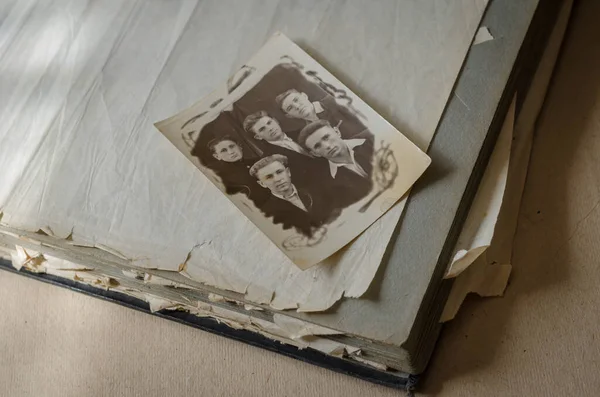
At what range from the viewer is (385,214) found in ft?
2.27

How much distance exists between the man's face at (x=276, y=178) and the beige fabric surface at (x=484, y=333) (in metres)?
0.28

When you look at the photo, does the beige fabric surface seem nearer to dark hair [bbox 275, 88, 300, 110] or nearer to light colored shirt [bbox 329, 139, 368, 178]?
light colored shirt [bbox 329, 139, 368, 178]

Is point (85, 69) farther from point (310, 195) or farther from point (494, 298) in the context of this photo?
point (494, 298)

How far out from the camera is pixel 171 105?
840 mm

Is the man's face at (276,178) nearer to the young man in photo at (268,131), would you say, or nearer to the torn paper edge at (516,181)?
the young man in photo at (268,131)

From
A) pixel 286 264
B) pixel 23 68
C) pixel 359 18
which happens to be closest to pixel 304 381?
pixel 286 264

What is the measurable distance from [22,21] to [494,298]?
34.4 inches

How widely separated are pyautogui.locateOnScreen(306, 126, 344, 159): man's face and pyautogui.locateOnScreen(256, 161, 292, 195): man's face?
0.04m

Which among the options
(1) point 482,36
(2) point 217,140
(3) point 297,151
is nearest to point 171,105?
(2) point 217,140

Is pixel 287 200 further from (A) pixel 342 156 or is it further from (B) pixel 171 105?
(B) pixel 171 105

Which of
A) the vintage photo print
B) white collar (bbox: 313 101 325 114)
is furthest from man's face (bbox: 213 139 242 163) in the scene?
white collar (bbox: 313 101 325 114)

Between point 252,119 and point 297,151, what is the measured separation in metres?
0.08

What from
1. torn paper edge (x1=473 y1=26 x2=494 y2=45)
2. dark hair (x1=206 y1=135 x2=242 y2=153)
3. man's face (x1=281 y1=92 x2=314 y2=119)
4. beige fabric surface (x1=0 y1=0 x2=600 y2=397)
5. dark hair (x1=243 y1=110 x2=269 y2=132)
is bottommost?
beige fabric surface (x1=0 y1=0 x2=600 y2=397)

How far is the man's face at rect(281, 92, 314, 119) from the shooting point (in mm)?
766
